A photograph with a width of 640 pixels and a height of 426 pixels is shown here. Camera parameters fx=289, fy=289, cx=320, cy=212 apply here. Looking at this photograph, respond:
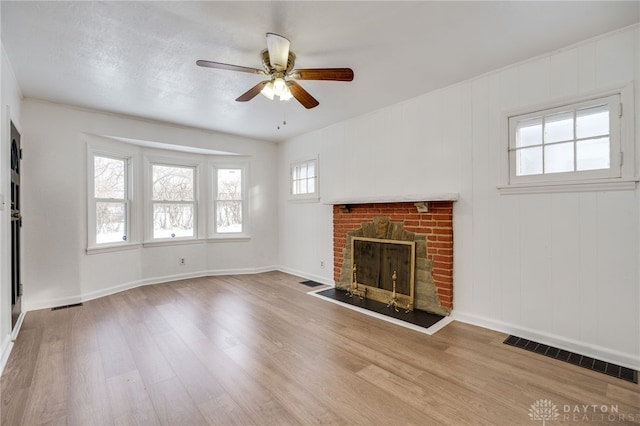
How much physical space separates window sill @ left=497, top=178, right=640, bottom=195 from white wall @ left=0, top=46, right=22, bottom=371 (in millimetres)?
4334

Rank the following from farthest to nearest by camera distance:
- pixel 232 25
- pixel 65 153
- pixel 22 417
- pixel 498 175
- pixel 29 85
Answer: pixel 65 153 → pixel 29 85 → pixel 498 175 → pixel 232 25 → pixel 22 417

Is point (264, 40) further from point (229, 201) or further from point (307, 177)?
point (229, 201)

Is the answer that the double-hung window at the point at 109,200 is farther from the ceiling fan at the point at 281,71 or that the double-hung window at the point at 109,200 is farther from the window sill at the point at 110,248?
the ceiling fan at the point at 281,71

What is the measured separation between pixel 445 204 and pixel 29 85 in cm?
463

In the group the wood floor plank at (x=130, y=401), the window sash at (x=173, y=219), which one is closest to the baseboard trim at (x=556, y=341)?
the wood floor plank at (x=130, y=401)

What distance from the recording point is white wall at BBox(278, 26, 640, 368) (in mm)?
2232

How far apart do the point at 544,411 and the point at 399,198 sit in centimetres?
216

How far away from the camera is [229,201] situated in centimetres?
546

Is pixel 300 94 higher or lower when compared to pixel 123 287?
higher

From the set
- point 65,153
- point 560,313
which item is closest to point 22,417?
point 65,153

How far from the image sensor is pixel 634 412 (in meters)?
1.69

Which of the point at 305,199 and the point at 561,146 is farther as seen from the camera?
the point at 305,199

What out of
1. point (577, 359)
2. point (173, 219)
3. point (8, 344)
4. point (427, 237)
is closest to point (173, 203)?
point (173, 219)

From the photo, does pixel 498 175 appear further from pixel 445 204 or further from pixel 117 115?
pixel 117 115
